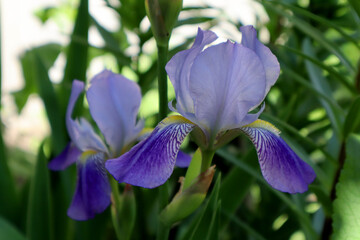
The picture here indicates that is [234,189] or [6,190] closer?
[234,189]

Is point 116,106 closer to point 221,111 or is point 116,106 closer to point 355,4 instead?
point 221,111

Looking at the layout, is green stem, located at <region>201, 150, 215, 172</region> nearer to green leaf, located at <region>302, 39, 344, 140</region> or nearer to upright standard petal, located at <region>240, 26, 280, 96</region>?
upright standard petal, located at <region>240, 26, 280, 96</region>

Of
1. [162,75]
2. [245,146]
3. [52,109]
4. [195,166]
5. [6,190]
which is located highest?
[162,75]

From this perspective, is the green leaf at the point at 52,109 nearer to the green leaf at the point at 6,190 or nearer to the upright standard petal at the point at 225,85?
the green leaf at the point at 6,190

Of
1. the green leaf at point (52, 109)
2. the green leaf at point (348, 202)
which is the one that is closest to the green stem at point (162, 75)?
the green leaf at point (348, 202)

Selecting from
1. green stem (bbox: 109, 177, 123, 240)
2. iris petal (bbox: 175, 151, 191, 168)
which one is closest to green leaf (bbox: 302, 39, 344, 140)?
iris petal (bbox: 175, 151, 191, 168)

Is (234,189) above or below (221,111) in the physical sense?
below

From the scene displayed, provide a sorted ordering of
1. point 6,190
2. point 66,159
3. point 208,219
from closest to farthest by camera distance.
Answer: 1. point 208,219
2. point 66,159
3. point 6,190

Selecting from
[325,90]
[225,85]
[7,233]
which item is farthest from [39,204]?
[325,90]
